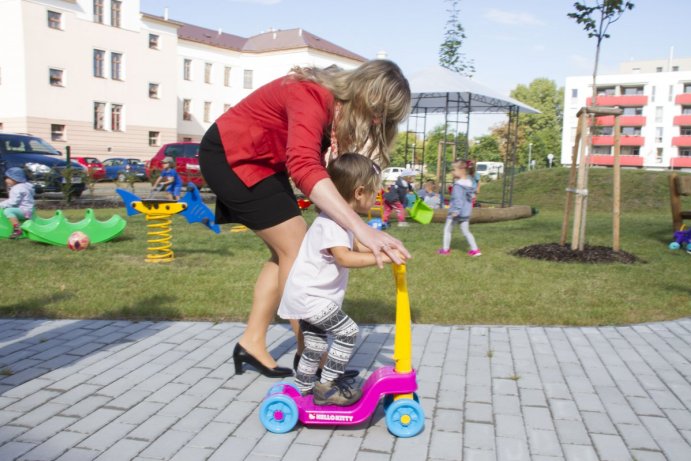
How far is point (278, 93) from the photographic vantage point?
322 cm

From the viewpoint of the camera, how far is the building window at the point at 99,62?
41281mm

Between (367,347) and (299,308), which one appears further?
(367,347)

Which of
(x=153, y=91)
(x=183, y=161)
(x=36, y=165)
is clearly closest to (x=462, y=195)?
(x=36, y=165)

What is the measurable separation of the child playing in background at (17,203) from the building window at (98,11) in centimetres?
3501

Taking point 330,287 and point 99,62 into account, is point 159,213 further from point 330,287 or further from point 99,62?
point 99,62

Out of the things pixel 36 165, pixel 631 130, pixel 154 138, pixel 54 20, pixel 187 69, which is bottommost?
pixel 36 165

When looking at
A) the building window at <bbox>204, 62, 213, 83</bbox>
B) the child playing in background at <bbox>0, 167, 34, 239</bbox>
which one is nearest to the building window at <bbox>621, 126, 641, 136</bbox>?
the building window at <bbox>204, 62, 213, 83</bbox>

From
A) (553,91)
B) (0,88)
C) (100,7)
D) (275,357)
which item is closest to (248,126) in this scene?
(275,357)

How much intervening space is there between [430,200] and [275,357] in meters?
13.1

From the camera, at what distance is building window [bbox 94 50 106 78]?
41281 millimetres

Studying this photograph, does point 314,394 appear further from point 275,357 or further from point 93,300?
point 93,300

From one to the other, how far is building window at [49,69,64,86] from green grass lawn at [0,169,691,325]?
32.2m

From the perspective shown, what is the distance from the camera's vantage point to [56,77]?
1526 inches

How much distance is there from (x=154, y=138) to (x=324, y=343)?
4558 cm
